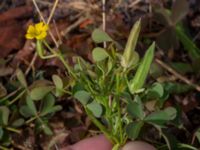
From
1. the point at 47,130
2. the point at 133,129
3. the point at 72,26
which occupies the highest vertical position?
the point at 72,26

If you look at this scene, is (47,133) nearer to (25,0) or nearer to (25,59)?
(25,59)

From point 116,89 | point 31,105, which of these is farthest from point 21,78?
point 116,89

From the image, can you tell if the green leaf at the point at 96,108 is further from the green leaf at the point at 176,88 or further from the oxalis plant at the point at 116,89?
the green leaf at the point at 176,88

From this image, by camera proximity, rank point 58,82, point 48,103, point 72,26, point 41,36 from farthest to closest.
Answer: point 72,26
point 48,103
point 58,82
point 41,36

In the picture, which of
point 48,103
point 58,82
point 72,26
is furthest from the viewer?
point 72,26

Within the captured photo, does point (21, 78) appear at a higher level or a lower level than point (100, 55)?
lower

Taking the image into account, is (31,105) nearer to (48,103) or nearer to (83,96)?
(48,103)

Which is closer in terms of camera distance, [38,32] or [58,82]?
[38,32]
